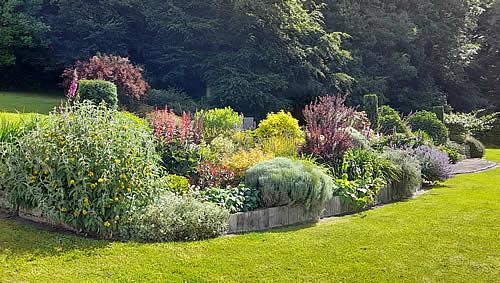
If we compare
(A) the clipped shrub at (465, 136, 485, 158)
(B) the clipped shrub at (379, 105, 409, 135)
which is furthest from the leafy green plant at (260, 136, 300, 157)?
(A) the clipped shrub at (465, 136, 485, 158)

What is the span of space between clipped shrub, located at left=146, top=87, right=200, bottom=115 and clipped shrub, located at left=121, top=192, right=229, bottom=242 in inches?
392

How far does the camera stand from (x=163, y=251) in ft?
13.8

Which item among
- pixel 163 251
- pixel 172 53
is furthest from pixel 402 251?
pixel 172 53

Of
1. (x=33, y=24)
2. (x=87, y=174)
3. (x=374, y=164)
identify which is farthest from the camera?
(x=33, y=24)

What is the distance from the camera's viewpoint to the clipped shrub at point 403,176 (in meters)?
7.56

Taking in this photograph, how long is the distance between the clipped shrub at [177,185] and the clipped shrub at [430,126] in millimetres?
9994

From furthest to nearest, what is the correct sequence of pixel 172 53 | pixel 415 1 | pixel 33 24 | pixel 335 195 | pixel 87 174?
pixel 415 1
pixel 172 53
pixel 33 24
pixel 335 195
pixel 87 174

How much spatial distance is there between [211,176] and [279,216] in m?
1.20

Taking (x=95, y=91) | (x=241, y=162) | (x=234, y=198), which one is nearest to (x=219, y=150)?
(x=241, y=162)

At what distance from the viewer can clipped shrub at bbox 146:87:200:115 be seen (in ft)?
49.1

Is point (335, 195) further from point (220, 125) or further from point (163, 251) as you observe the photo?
point (220, 125)

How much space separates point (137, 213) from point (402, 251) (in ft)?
8.75

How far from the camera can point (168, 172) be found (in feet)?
20.4

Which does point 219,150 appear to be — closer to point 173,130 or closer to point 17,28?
point 173,130
